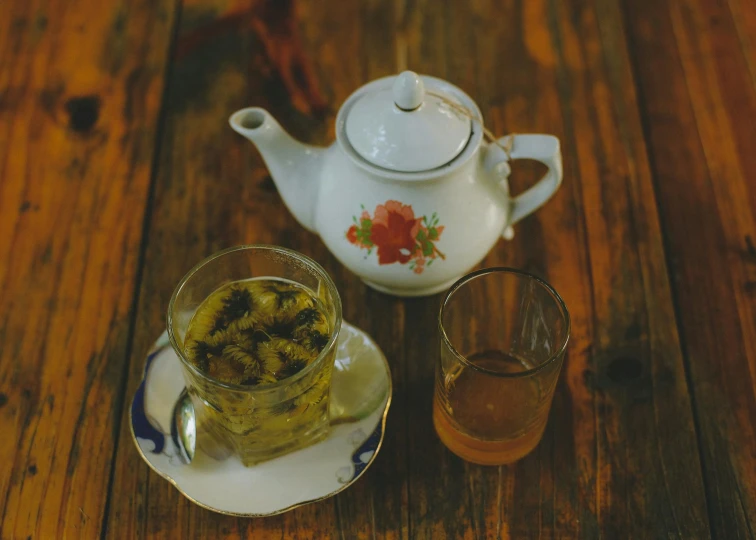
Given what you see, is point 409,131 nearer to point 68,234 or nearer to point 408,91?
point 408,91

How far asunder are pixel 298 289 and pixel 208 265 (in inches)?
2.9

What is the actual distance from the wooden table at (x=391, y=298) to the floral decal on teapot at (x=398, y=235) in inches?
3.1

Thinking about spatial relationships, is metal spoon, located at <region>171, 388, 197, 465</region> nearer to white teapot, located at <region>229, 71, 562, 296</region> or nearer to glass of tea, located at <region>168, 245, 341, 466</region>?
glass of tea, located at <region>168, 245, 341, 466</region>

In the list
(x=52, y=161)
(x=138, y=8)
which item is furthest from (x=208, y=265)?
(x=138, y=8)

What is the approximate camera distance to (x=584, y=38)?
0.95 metres

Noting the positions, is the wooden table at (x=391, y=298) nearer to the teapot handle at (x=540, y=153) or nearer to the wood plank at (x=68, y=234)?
the wood plank at (x=68, y=234)

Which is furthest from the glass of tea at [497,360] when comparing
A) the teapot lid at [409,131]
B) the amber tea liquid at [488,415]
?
the teapot lid at [409,131]

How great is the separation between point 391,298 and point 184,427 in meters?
0.23

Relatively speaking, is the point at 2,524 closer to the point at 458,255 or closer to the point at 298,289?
the point at 298,289

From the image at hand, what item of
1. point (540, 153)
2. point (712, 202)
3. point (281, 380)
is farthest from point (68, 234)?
point (712, 202)

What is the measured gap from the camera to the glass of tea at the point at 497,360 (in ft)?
2.05

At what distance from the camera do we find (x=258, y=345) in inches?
22.8

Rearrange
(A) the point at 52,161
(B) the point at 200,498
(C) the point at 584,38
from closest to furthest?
(B) the point at 200,498, (A) the point at 52,161, (C) the point at 584,38

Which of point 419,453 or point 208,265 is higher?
point 208,265
